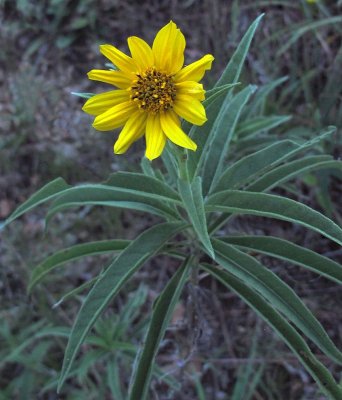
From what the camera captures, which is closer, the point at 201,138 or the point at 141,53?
the point at 141,53

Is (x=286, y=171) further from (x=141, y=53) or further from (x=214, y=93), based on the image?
(x=141, y=53)

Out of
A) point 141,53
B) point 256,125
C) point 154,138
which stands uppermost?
point 256,125

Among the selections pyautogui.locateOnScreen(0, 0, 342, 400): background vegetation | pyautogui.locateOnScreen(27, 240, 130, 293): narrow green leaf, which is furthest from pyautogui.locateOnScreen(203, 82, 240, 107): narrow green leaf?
pyautogui.locateOnScreen(0, 0, 342, 400): background vegetation

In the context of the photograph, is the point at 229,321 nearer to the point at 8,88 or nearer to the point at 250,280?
the point at 250,280

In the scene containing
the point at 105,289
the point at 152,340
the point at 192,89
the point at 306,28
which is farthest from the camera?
the point at 306,28

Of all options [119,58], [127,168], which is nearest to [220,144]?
[119,58]

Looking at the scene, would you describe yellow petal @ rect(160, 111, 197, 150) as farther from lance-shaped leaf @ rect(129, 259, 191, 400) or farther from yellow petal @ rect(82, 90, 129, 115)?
lance-shaped leaf @ rect(129, 259, 191, 400)

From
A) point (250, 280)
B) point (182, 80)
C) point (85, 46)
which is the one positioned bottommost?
point (250, 280)

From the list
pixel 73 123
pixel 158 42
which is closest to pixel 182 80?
pixel 158 42
